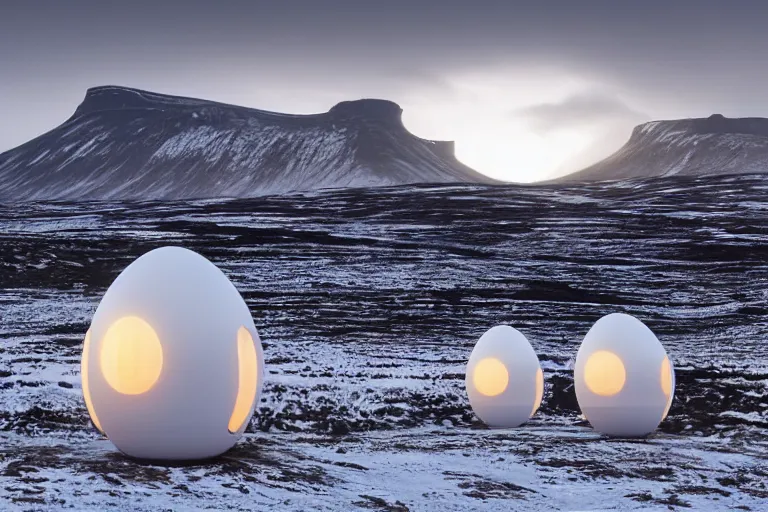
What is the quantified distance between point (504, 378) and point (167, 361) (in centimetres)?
1026

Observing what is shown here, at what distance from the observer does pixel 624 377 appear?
1686 cm

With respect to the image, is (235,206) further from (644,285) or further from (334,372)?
(334,372)

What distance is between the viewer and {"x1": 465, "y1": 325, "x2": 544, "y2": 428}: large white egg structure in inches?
767

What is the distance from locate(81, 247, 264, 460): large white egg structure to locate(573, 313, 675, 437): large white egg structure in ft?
27.9

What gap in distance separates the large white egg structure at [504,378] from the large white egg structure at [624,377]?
204 cm

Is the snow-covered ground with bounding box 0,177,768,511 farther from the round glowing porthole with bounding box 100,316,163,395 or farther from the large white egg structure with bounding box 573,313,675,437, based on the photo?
the round glowing porthole with bounding box 100,316,163,395

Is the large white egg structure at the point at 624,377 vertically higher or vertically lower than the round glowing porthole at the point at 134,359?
lower

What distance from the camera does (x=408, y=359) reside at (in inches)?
1120

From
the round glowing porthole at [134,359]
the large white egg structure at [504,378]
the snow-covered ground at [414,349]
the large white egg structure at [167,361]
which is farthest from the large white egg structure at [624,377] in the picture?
the round glowing porthole at [134,359]

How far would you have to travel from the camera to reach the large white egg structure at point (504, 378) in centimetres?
1948

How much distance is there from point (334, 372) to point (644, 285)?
2794 cm

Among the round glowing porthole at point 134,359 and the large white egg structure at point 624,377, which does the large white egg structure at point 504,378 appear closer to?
the large white egg structure at point 624,377

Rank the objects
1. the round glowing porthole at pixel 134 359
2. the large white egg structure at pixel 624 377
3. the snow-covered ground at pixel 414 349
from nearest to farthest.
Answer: the round glowing porthole at pixel 134 359 < the snow-covered ground at pixel 414 349 < the large white egg structure at pixel 624 377

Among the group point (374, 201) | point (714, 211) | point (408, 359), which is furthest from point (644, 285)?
point (374, 201)
